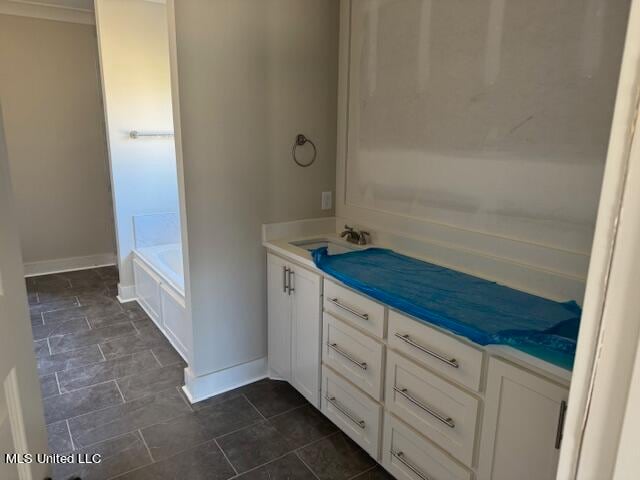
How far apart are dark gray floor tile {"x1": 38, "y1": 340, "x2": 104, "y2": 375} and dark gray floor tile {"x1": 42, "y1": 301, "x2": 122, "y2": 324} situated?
518 millimetres

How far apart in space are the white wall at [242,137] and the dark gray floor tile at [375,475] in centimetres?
98

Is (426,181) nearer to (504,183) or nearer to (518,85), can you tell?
(504,183)

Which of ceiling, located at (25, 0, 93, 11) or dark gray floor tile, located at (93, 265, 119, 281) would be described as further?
dark gray floor tile, located at (93, 265, 119, 281)

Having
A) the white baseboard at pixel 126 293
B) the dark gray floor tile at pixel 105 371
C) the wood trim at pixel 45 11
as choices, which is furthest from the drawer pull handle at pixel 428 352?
the wood trim at pixel 45 11

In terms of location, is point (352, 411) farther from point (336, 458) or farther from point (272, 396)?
point (272, 396)

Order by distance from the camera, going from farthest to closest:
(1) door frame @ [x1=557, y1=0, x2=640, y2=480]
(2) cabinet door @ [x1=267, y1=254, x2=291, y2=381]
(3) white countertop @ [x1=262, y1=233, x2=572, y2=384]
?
(2) cabinet door @ [x1=267, y1=254, x2=291, y2=381] < (3) white countertop @ [x1=262, y1=233, x2=572, y2=384] < (1) door frame @ [x1=557, y1=0, x2=640, y2=480]

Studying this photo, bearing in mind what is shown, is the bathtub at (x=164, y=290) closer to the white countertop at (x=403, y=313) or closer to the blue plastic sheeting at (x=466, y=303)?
the white countertop at (x=403, y=313)

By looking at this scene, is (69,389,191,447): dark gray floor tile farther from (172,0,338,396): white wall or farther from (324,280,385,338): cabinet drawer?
(324,280,385,338): cabinet drawer

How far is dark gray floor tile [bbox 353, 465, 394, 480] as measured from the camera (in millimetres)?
1960

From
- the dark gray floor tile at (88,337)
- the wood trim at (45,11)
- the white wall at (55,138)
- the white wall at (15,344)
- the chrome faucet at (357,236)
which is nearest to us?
the white wall at (15,344)

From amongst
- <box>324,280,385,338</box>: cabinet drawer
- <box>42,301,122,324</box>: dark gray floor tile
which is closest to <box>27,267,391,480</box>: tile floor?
<box>42,301,122,324</box>: dark gray floor tile

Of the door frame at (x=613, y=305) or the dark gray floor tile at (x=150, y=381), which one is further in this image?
the dark gray floor tile at (x=150, y=381)

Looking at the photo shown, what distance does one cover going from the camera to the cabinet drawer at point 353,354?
6.23ft

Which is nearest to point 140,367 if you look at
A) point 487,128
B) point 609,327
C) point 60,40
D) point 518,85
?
point 487,128
